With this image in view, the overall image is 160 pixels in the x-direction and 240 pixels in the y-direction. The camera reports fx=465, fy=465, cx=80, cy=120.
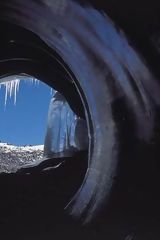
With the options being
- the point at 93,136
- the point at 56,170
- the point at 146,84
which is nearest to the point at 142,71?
the point at 146,84

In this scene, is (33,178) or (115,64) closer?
(115,64)

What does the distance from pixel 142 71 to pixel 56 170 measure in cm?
29

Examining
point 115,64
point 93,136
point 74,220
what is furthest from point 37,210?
point 115,64

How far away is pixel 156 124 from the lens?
84 centimetres

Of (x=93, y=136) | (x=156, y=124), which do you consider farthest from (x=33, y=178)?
(x=156, y=124)

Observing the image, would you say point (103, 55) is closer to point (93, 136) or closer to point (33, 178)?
point (93, 136)

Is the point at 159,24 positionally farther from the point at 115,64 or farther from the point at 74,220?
the point at 74,220

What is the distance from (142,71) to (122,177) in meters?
0.19

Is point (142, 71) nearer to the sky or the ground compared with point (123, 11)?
nearer to the ground

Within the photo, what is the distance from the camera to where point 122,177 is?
32.7 inches

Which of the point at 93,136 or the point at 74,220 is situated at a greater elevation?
the point at 93,136

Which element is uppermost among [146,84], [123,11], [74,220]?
[123,11]

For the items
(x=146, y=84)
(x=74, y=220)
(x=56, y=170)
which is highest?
(x=146, y=84)

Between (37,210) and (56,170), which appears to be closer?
(37,210)
